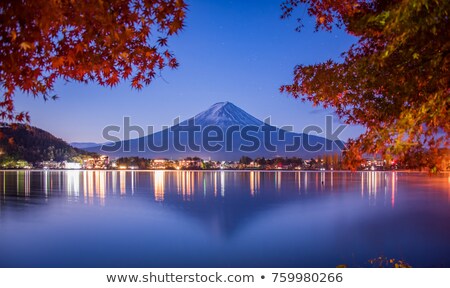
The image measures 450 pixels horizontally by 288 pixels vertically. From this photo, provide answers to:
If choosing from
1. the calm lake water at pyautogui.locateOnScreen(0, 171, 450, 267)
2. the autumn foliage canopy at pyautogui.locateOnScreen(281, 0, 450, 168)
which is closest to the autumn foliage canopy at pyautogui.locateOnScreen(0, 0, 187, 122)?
the autumn foliage canopy at pyautogui.locateOnScreen(281, 0, 450, 168)

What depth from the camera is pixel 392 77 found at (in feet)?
14.2

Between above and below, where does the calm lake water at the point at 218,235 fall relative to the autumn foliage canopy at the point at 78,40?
below

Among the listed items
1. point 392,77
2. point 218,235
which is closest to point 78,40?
point 392,77

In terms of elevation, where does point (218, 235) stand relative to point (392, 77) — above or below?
below

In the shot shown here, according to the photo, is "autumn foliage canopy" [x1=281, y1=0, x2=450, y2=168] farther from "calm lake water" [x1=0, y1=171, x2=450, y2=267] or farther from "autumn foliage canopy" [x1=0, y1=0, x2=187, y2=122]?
"calm lake water" [x1=0, y1=171, x2=450, y2=267]

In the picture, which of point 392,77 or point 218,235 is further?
point 218,235

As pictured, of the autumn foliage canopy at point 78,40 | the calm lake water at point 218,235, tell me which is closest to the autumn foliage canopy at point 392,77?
the autumn foliage canopy at point 78,40

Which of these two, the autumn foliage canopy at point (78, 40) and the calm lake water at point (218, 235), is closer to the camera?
the autumn foliage canopy at point (78, 40)

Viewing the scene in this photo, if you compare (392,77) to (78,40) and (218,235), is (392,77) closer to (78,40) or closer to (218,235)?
(78,40)

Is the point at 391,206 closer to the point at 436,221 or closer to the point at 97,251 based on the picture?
the point at 436,221

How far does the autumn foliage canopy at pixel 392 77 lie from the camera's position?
11.0 feet

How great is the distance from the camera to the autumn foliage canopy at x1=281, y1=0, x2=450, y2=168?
3.36 metres

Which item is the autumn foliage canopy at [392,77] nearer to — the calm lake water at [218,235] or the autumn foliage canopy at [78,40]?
the autumn foliage canopy at [78,40]

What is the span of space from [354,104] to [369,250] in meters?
9.78
